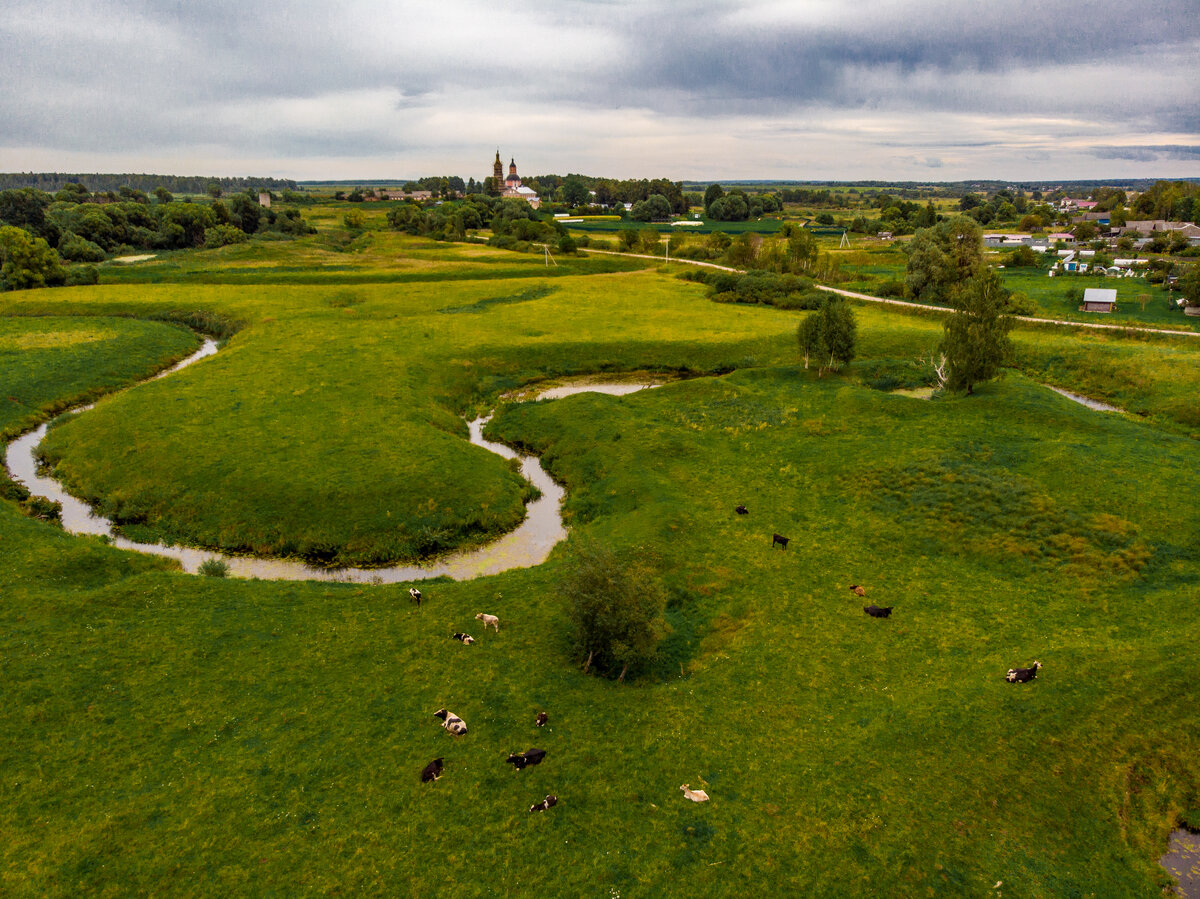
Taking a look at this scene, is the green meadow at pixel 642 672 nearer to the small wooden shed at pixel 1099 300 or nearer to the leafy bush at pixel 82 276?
the small wooden shed at pixel 1099 300

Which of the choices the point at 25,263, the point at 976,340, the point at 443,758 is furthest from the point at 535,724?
the point at 25,263

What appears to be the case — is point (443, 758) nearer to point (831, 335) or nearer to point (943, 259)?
point (831, 335)

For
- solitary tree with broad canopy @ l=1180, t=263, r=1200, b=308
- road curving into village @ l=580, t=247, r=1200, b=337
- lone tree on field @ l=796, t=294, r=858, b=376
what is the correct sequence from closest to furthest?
lone tree on field @ l=796, t=294, r=858, b=376, road curving into village @ l=580, t=247, r=1200, b=337, solitary tree with broad canopy @ l=1180, t=263, r=1200, b=308

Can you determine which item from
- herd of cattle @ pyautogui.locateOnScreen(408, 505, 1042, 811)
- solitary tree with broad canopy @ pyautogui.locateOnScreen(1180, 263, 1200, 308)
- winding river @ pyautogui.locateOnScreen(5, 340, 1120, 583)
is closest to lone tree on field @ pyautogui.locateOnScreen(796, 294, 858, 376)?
winding river @ pyautogui.locateOnScreen(5, 340, 1120, 583)

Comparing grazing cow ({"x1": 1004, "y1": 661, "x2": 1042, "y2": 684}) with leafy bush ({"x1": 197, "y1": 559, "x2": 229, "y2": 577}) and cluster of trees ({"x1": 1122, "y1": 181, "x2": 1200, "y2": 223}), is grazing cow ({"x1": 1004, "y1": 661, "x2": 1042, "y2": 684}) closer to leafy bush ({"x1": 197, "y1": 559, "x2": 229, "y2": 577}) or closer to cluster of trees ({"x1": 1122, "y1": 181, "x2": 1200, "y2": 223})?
leafy bush ({"x1": 197, "y1": 559, "x2": 229, "y2": 577})

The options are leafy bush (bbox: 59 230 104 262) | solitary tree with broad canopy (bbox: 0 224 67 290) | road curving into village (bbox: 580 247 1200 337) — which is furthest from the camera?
leafy bush (bbox: 59 230 104 262)
